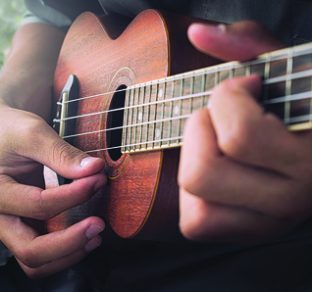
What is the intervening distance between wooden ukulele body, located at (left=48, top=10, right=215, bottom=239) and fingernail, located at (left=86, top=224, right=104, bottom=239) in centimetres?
3

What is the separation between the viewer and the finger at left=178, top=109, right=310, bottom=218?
0.52 metres

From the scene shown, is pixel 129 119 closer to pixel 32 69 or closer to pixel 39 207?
pixel 39 207

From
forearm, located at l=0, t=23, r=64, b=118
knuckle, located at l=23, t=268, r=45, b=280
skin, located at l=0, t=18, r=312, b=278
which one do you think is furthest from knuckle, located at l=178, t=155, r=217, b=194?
forearm, located at l=0, t=23, r=64, b=118

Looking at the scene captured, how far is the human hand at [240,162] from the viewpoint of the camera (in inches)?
19.2

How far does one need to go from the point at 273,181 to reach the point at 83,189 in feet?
1.24

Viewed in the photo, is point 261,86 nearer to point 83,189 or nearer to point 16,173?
point 83,189

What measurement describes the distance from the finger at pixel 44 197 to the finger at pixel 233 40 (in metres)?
0.34

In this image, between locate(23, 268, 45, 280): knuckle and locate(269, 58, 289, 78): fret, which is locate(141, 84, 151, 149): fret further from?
locate(23, 268, 45, 280): knuckle

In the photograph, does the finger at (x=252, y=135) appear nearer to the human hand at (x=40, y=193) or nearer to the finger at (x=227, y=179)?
the finger at (x=227, y=179)

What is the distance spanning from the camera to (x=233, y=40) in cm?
55

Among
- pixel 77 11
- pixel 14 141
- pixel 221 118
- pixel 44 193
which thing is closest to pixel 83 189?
pixel 44 193

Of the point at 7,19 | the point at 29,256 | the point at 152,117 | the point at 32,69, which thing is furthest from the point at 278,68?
the point at 7,19

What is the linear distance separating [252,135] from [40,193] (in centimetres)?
49

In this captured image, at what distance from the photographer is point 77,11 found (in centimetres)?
131
